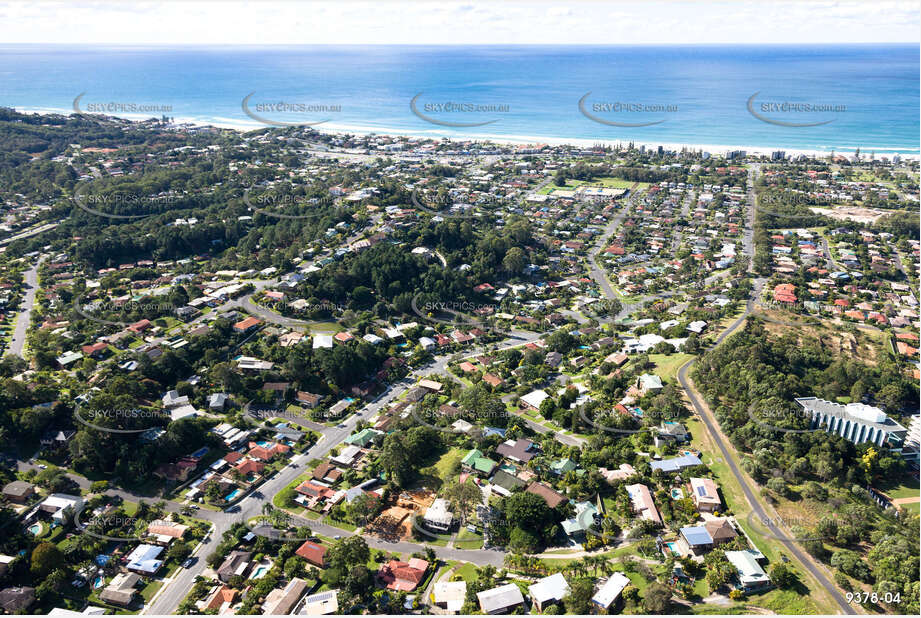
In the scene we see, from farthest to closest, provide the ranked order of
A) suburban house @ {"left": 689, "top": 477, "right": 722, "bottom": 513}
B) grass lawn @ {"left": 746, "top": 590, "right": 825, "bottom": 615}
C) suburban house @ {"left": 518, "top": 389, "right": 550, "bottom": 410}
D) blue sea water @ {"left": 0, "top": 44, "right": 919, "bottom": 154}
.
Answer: blue sea water @ {"left": 0, "top": 44, "right": 919, "bottom": 154} → suburban house @ {"left": 518, "top": 389, "right": 550, "bottom": 410} → suburban house @ {"left": 689, "top": 477, "right": 722, "bottom": 513} → grass lawn @ {"left": 746, "top": 590, "right": 825, "bottom": 615}

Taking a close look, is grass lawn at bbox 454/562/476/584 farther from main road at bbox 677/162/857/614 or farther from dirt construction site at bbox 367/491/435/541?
main road at bbox 677/162/857/614

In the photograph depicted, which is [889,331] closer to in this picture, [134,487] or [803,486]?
[803,486]

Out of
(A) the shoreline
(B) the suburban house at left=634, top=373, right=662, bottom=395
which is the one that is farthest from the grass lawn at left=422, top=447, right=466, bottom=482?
(A) the shoreline

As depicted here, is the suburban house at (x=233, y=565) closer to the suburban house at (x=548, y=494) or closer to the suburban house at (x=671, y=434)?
the suburban house at (x=548, y=494)

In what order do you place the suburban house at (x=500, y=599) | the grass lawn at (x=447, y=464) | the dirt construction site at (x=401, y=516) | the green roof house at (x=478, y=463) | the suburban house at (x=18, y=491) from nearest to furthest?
1. the suburban house at (x=500, y=599)
2. the dirt construction site at (x=401, y=516)
3. the suburban house at (x=18, y=491)
4. the green roof house at (x=478, y=463)
5. the grass lawn at (x=447, y=464)

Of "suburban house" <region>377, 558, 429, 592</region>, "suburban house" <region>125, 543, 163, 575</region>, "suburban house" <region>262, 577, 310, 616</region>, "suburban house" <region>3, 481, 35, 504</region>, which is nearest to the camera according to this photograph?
"suburban house" <region>262, 577, 310, 616</region>

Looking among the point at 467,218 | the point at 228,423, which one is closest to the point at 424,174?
the point at 467,218

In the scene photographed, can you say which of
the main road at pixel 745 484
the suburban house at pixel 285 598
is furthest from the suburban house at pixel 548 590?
the main road at pixel 745 484
